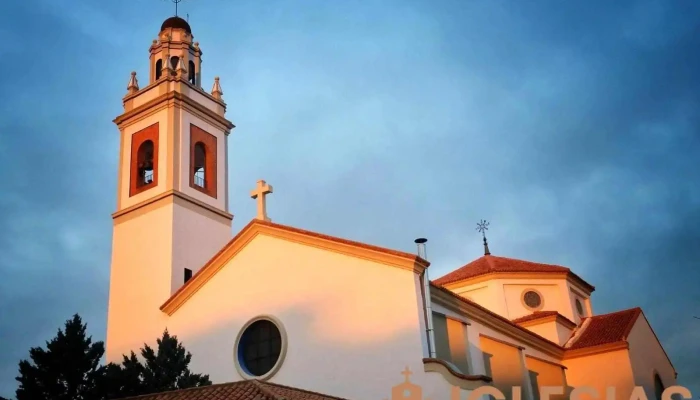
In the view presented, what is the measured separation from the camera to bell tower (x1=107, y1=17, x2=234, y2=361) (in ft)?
71.8

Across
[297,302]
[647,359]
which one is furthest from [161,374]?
[647,359]

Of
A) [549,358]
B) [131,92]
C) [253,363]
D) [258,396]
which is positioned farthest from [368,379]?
[131,92]

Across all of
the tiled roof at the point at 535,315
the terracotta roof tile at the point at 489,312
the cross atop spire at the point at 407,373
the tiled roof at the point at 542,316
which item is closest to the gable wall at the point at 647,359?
the tiled roof at the point at 542,316

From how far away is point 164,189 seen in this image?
74.9 feet

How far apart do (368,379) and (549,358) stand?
9.77m

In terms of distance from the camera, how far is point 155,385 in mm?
16312

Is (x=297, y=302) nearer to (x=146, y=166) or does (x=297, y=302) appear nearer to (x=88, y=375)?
(x=88, y=375)

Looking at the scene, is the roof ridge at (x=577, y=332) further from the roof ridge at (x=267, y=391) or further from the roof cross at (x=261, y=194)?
the roof ridge at (x=267, y=391)

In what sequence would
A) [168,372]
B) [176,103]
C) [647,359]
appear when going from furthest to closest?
[647,359]
[176,103]
[168,372]

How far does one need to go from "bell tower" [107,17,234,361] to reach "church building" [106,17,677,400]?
0.17 feet

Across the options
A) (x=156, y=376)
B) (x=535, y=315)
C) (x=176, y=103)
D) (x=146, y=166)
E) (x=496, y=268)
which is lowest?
(x=156, y=376)

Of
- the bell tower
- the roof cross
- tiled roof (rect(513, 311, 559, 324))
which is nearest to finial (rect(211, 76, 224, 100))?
the bell tower

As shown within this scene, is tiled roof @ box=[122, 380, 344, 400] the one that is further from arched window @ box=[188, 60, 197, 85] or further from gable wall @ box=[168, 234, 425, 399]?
arched window @ box=[188, 60, 197, 85]

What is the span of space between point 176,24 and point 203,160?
18.1ft
